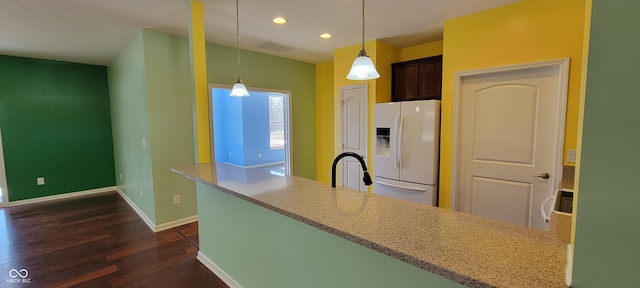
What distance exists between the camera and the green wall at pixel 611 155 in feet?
1.86

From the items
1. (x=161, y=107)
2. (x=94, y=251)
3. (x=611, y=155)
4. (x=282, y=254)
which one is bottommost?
(x=94, y=251)

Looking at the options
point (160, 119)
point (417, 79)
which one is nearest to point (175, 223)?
point (160, 119)

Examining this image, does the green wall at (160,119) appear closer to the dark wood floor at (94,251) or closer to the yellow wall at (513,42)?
the dark wood floor at (94,251)

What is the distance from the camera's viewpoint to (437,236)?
999mm

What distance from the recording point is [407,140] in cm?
332

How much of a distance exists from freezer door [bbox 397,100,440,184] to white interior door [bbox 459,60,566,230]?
29 centimetres

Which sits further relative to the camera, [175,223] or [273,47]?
[273,47]

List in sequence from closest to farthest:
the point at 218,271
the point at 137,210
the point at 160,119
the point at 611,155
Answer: the point at 611,155
the point at 218,271
the point at 160,119
the point at 137,210

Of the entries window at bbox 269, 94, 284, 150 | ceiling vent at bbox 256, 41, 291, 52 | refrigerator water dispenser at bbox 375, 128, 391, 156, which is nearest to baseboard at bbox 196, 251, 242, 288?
refrigerator water dispenser at bbox 375, 128, 391, 156

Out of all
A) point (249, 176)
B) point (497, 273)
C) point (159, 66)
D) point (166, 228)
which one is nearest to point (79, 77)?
point (159, 66)

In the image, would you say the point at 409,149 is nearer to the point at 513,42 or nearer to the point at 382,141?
the point at 382,141

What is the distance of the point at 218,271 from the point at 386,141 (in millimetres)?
2469

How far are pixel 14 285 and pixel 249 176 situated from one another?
7.69 feet

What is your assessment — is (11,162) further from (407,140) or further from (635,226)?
(635,226)
